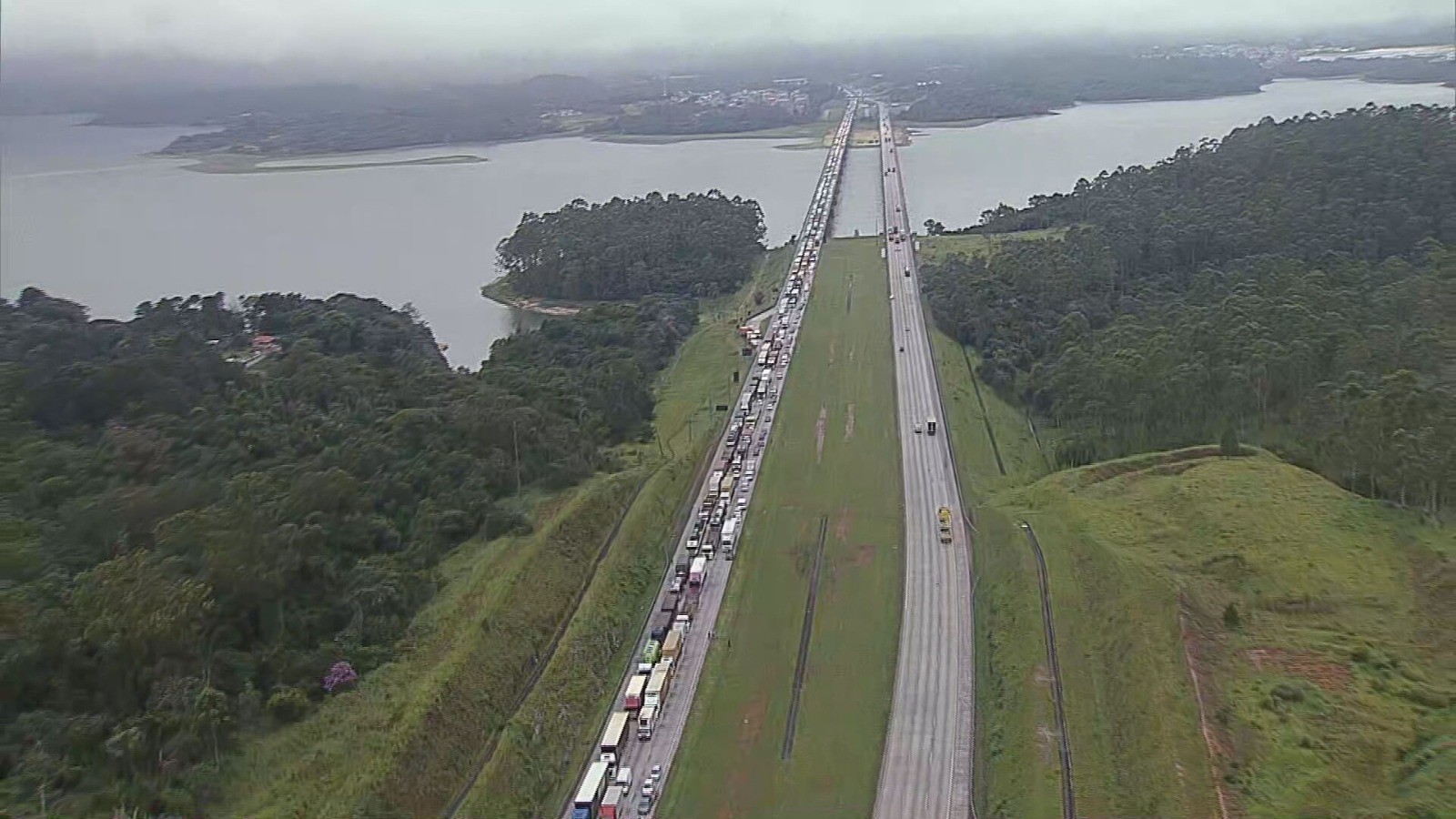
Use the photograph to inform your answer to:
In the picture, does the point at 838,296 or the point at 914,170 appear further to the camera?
the point at 914,170

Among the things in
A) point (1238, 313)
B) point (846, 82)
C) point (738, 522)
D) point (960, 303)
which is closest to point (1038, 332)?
point (960, 303)

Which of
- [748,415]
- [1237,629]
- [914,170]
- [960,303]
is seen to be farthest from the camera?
[914,170]

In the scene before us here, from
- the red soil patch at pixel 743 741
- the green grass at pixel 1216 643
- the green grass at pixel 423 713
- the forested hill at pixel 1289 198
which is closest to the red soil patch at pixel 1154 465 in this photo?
the green grass at pixel 1216 643

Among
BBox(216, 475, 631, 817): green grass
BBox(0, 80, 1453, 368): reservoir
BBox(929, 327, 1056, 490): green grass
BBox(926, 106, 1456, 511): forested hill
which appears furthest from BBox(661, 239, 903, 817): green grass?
BBox(0, 80, 1453, 368): reservoir

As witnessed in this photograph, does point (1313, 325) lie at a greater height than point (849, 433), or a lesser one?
greater

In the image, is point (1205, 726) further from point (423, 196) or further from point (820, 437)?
point (423, 196)

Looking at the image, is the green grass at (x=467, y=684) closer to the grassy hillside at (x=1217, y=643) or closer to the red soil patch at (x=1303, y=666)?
the grassy hillside at (x=1217, y=643)

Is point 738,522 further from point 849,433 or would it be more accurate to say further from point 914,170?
point 914,170
